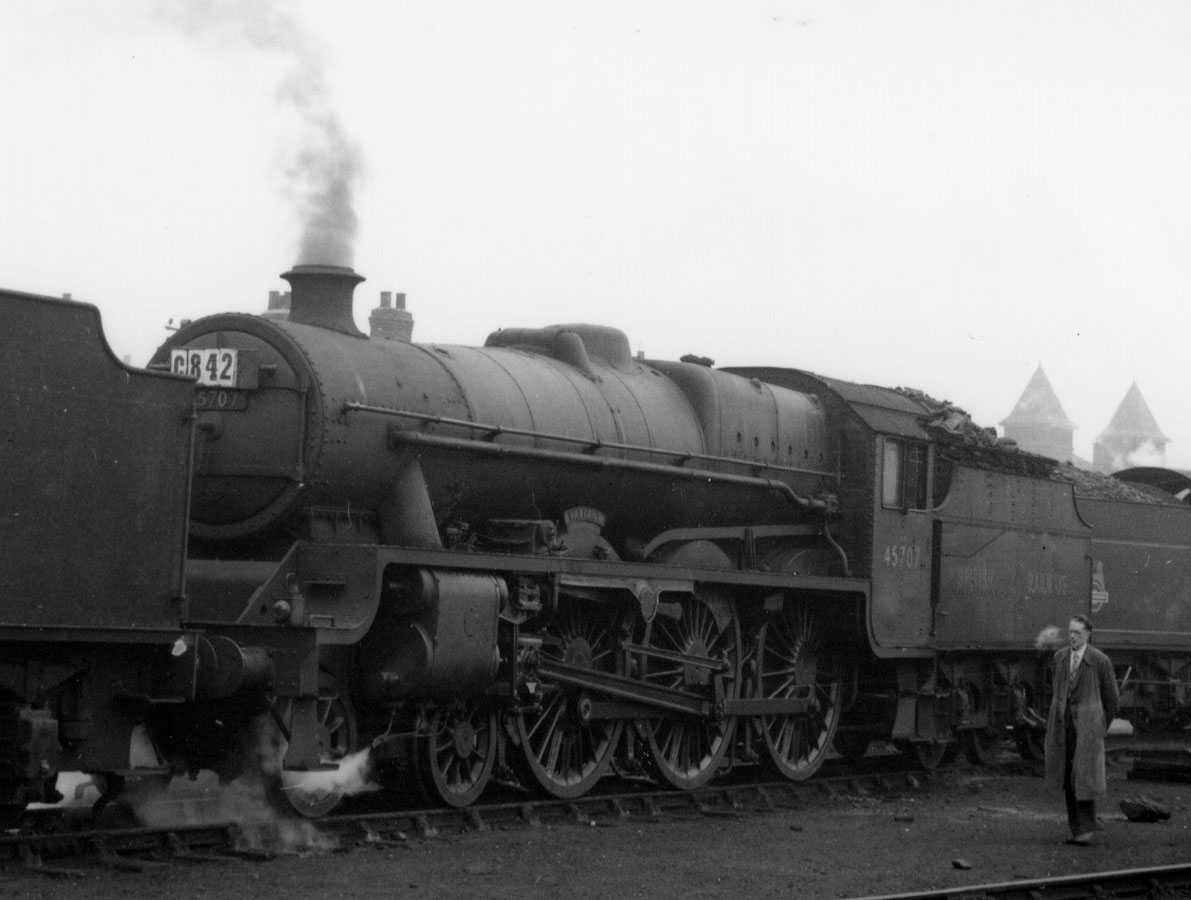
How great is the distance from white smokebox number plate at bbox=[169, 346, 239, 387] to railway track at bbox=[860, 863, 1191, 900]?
4971mm

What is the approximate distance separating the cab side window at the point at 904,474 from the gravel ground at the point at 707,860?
9.67ft

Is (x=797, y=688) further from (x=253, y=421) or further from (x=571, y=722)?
(x=253, y=421)

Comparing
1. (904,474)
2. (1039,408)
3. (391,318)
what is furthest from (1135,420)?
(904,474)

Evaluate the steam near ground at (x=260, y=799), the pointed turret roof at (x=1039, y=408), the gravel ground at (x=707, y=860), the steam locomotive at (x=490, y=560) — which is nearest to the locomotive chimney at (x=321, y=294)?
the steam locomotive at (x=490, y=560)

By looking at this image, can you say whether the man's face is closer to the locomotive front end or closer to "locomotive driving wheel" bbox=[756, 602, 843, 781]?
"locomotive driving wheel" bbox=[756, 602, 843, 781]

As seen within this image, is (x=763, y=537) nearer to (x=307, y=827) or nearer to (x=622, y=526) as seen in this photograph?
(x=622, y=526)

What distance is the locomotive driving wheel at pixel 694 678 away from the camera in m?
13.4

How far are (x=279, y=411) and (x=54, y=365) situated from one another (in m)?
2.19

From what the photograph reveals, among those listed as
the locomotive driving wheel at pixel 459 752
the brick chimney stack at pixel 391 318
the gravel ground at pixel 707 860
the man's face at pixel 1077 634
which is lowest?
the gravel ground at pixel 707 860

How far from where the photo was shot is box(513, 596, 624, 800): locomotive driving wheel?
1216 centimetres

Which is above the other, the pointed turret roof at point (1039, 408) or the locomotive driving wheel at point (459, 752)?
the pointed turret roof at point (1039, 408)

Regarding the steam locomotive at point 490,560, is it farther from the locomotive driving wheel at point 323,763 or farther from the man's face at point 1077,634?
the man's face at point 1077,634

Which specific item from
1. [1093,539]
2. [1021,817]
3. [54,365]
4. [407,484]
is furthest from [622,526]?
[1093,539]

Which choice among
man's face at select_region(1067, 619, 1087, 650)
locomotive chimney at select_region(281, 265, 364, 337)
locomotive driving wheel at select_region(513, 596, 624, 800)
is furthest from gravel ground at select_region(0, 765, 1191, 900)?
locomotive chimney at select_region(281, 265, 364, 337)
